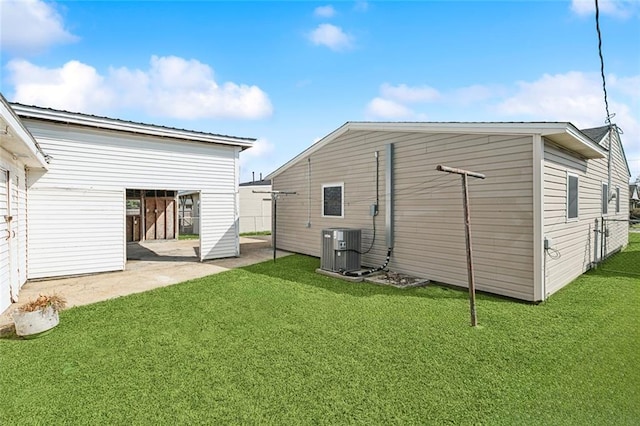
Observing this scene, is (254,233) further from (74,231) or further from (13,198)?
(13,198)

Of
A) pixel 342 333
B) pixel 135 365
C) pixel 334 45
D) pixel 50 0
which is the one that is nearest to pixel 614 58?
pixel 334 45

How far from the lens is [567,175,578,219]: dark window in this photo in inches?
264

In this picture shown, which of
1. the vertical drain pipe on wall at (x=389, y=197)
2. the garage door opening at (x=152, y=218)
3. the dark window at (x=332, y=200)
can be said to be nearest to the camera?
the vertical drain pipe on wall at (x=389, y=197)

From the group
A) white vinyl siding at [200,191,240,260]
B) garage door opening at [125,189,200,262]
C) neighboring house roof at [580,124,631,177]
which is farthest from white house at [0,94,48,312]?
neighboring house roof at [580,124,631,177]

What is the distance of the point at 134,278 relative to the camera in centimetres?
739

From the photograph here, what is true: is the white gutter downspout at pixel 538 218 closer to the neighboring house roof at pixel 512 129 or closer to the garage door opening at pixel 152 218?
the neighboring house roof at pixel 512 129

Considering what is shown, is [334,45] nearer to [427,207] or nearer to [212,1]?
[212,1]

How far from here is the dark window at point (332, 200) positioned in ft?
30.5

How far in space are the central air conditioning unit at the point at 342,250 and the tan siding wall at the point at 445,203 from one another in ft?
1.78

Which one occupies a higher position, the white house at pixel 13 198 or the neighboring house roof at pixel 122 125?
the neighboring house roof at pixel 122 125

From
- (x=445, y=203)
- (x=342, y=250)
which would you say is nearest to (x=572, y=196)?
(x=445, y=203)

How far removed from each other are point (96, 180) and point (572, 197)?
36.3ft

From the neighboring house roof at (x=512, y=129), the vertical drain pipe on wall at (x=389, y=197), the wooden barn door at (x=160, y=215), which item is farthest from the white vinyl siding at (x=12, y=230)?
the wooden barn door at (x=160, y=215)

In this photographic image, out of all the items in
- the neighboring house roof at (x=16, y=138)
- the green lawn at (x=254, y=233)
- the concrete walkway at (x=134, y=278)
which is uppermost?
the neighboring house roof at (x=16, y=138)
